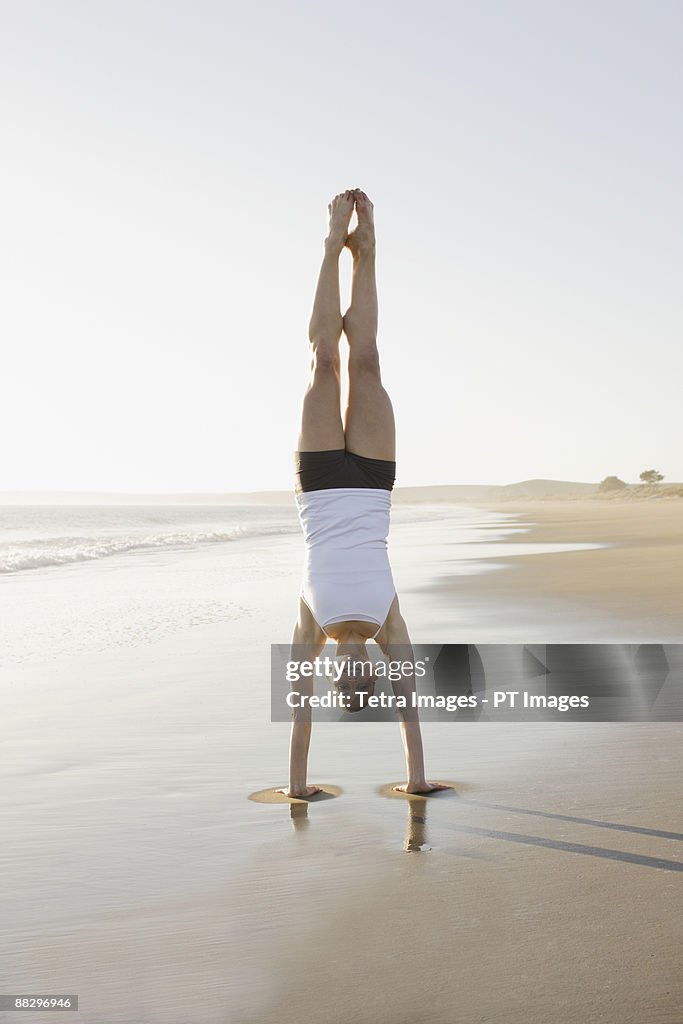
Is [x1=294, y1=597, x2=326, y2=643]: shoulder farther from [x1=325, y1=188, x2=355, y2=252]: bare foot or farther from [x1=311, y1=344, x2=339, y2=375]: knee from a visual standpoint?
[x1=325, y1=188, x2=355, y2=252]: bare foot

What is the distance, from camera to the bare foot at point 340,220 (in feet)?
17.0

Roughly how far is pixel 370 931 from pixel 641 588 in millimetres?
Result: 11059

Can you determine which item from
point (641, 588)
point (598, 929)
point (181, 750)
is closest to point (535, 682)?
point (181, 750)

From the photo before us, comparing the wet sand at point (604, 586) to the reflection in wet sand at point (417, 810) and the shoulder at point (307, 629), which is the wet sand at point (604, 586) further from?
the shoulder at point (307, 629)

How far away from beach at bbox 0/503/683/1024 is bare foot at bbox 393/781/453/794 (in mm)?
123

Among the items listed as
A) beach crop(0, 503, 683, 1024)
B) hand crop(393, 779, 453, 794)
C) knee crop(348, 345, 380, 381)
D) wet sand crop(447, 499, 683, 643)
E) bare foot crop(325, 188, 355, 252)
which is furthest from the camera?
wet sand crop(447, 499, 683, 643)

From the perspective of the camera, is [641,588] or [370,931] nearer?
[370,931]

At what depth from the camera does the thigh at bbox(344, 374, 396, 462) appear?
4898mm

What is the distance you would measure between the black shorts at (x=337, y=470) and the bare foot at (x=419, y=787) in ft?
4.95

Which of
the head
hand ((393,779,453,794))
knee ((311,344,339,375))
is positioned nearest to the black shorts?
knee ((311,344,339,375))

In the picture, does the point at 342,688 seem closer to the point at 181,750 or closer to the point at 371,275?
the point at 181,750

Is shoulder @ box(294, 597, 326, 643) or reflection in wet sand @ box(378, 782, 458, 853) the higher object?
shoulder @ box(294, 597, 326, 643)

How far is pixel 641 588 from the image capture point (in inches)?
535

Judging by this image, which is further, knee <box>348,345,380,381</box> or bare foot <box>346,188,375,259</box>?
bare foot <box>346,188,375,259</box>
